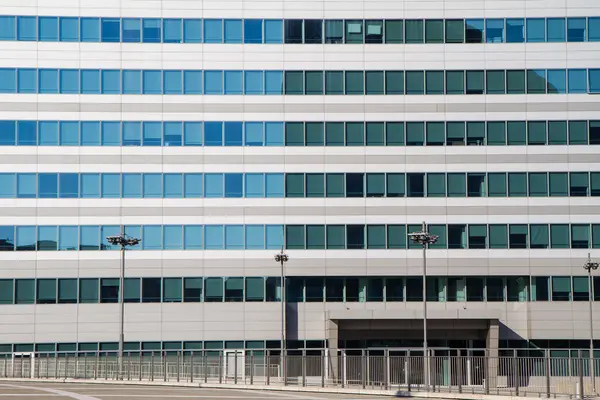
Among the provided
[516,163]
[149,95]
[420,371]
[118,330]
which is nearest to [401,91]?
[516,163]

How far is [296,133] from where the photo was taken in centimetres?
6306

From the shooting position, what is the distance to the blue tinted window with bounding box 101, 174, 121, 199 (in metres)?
62.3

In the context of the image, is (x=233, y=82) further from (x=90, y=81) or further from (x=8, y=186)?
(x=8, y=186)

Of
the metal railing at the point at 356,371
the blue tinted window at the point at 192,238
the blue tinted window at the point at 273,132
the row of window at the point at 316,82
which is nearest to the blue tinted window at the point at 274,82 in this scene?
the row of window at the point at 316,82

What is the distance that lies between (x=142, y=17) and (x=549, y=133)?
85.4 ft

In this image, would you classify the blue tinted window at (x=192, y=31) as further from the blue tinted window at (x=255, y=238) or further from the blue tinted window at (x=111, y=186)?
the blue tinted window at (x=255, y=238)

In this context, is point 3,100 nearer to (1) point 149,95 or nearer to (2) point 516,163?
(1) point 149,95

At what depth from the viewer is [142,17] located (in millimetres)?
63125

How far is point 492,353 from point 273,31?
79.2ft

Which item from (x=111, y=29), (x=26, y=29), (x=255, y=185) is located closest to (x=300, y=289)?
(x=255, y=185)

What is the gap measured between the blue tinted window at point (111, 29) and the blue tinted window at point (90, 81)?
213cm

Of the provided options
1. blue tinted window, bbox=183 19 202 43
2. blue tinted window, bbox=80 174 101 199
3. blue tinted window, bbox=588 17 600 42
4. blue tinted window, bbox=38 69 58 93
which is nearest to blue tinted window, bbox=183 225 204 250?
blue tinted window, bbox=80 174 101 199

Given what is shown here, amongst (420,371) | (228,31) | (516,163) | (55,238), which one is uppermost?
(228,31)

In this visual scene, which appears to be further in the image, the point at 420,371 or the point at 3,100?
the point at 3,100
